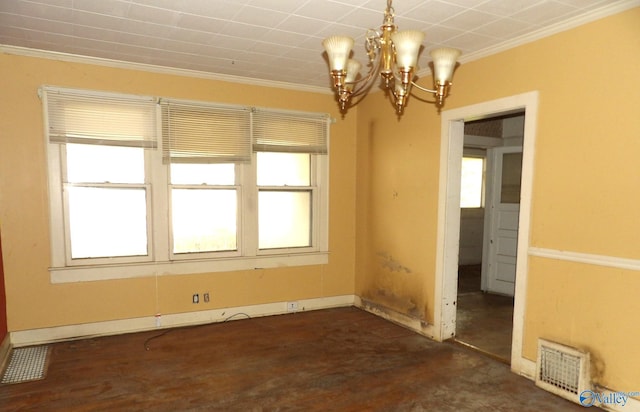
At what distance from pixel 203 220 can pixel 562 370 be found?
3665 millimetres

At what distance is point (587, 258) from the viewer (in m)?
2.77

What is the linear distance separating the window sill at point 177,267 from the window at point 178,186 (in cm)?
1

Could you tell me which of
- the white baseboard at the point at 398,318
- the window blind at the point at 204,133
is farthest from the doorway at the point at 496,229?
the window blind at the point at 204,133

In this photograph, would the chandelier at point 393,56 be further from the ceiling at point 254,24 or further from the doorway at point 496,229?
the doorway at point 496,229

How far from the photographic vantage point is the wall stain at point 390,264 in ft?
14.6

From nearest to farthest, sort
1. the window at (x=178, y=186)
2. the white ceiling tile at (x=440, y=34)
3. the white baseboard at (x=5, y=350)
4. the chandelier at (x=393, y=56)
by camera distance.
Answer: the chandelier at (x=393, y=56)
the white ceiling tile at (x=440, y=34)
the white baseboard at (x=5, y=350)
the window at (x=178, y=186)

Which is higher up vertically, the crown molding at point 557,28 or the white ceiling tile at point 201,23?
the white ceiling tile at point 201,23

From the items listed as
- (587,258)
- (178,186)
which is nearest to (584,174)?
(587,258)

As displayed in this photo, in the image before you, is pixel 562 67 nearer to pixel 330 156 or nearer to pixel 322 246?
pixel 330 156

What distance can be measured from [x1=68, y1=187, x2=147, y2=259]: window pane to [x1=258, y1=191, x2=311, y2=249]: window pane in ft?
4.38

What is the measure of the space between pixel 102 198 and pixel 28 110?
1.03 meters

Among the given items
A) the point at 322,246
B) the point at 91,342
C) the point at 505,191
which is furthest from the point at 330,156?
the point at 91,342

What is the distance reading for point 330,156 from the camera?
502 cm

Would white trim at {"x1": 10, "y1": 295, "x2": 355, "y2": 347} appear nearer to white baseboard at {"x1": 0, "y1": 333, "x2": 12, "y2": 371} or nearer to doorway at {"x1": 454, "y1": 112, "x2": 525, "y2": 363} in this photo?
white baseboard at {"x1": 0, "y1": 333, "x2": 12, "y2": 371}
